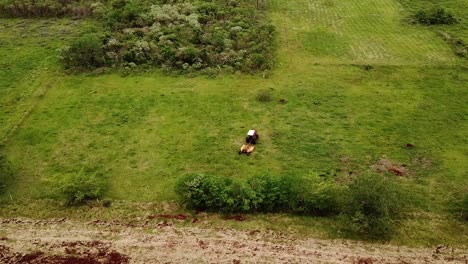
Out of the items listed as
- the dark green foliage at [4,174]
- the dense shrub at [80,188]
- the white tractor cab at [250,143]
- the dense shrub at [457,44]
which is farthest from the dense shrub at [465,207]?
the dark green foliage at [4,174]

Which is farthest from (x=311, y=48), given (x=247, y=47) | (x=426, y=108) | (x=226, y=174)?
(x=226, y=174)

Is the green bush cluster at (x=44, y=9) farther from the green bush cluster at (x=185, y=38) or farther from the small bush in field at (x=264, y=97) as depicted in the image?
the small bush in field at (x=264, y=97)

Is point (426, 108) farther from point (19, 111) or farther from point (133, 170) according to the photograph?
point (19, 111)

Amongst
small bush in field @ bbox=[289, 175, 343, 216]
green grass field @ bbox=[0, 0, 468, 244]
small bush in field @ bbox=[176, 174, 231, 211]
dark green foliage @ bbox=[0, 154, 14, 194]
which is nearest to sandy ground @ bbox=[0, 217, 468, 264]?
small bush in field @ bbox=[176, 174, 231, 211]

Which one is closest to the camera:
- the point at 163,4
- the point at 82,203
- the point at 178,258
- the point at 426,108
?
the point at 178,258

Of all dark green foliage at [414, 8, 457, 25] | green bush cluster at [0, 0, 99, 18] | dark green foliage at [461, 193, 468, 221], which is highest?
green bush cluster at [0, 0, 99, 18]

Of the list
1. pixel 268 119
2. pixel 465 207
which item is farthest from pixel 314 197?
pixel 268 119

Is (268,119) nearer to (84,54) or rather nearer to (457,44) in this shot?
(84,54)

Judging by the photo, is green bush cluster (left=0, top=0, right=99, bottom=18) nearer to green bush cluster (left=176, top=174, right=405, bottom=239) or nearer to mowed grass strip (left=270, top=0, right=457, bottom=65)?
mowed grass strip (left=270, top=0, right=457, bottom=65)
